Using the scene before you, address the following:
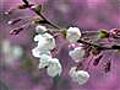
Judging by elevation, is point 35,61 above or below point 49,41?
below

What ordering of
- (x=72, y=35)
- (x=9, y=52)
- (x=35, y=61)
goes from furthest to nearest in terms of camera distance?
(x=9, y=52), (x=35, y=61), (x=72, y=35)

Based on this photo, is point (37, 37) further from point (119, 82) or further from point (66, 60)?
point (119, 82)

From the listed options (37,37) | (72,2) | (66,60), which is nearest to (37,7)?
(37,37)

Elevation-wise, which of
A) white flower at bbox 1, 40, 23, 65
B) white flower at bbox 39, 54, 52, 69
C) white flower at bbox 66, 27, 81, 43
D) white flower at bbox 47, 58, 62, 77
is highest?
white flower at bbox 66, 27, 81, 43

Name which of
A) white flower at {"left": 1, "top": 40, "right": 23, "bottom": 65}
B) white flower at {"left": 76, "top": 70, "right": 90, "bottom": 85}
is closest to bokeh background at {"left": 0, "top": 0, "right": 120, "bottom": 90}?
white flower at {"left": 1, "top": 40, "right": 23, "bottom": 65}

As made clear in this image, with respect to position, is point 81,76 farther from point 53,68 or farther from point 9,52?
point 9,52

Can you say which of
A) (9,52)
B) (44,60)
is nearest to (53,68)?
(44,60)

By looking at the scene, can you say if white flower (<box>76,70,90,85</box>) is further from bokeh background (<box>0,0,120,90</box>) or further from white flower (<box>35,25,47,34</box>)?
bokeh background (<box>0,0,120,90</box>)

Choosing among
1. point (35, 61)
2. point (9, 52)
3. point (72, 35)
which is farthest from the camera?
point (9, 52)
